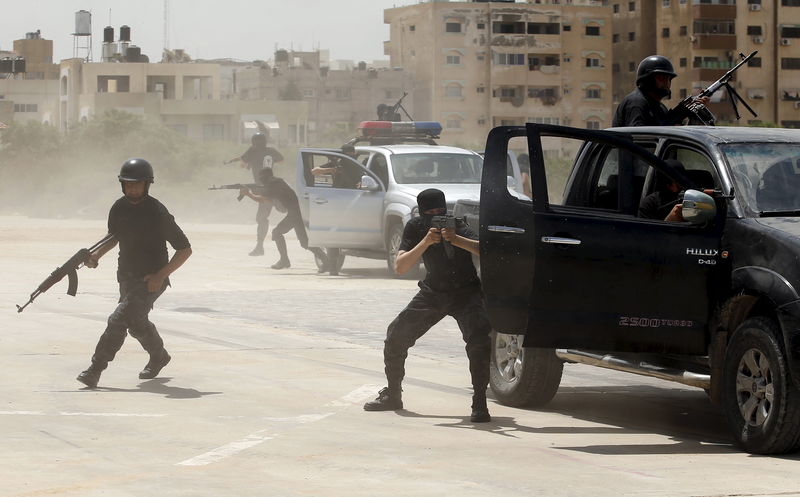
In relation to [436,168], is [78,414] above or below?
below

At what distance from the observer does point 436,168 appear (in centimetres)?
2267

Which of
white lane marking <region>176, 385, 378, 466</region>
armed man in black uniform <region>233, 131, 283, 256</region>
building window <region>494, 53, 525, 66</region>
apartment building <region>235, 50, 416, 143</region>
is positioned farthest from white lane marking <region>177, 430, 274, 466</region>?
apartment building <region>235, 50, 416, 143</region>

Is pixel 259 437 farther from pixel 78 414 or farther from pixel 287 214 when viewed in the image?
pixel 287 214

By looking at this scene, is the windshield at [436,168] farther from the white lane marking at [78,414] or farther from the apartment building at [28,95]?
the apartment building at [28,95]

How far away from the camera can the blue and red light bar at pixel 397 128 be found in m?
25.1

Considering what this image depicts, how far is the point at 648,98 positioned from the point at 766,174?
266 centimetres

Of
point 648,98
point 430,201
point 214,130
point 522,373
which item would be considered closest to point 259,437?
point 430,201

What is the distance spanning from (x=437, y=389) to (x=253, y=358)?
223 cm

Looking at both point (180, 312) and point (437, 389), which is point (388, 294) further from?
point (437, 389)

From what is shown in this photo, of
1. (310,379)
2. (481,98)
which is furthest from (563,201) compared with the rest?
(481,98)

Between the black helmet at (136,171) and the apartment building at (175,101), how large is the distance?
111110mm

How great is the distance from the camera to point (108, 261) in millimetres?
26172

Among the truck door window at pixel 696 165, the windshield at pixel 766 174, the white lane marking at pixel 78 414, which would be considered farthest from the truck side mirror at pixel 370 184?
the windshield at pixel 766 174

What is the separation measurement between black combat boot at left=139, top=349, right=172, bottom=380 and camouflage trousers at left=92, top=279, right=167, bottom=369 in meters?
0.16
